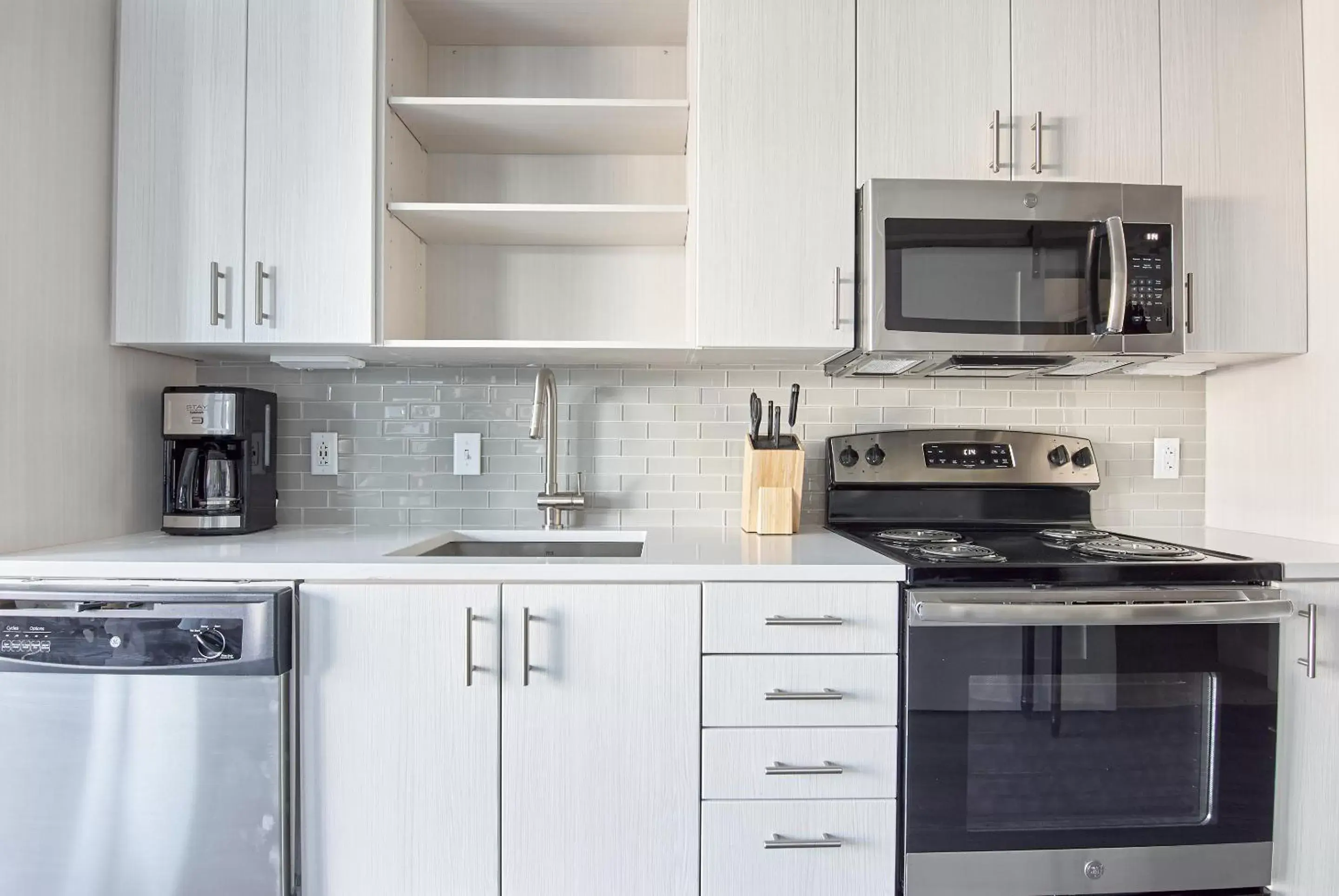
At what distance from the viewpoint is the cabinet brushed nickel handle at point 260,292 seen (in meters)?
1.76

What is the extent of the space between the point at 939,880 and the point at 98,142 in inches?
99.2

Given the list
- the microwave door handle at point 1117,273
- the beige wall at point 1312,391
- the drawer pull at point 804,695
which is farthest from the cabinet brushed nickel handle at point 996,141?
the drawer pull at point 804,695

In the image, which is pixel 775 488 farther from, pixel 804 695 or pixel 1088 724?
pixel 1088 724

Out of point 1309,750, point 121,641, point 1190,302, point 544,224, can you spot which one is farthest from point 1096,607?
point 121,641

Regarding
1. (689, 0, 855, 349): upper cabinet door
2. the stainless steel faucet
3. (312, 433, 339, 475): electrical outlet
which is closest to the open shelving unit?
the stainless steel faucet

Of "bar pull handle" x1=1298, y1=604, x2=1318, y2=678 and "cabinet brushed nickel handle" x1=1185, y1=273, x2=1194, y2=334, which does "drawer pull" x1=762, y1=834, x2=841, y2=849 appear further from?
"cabinet brushed nickel handle" x1=1185, y1=273, x2=1194, y2=334

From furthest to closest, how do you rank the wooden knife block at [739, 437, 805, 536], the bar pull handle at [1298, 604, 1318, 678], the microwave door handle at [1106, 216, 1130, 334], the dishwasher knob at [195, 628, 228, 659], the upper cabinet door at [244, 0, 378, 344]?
the wooden knife block at [739, 437, 805, 536] → the upper cabinet door at [244, 0, 378, 344] → the microwave door handle at [1106, 216, 1130, 334] → the bar pull handle at [1298, 604, 1318, 678] → the dishwasher knob at [195, 628, 228, 659]

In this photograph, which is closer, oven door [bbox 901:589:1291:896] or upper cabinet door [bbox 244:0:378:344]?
oven door [bbox 901:589:1291:896]

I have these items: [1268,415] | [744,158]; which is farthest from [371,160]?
[1268,415]

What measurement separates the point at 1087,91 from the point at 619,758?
1.89 meters

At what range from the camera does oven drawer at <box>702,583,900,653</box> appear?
1495mm

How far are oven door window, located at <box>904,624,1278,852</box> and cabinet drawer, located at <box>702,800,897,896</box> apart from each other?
7 centimetres

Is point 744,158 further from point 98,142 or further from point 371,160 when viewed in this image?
point 98,142

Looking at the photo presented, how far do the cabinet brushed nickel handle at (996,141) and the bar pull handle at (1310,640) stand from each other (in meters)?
1.18
